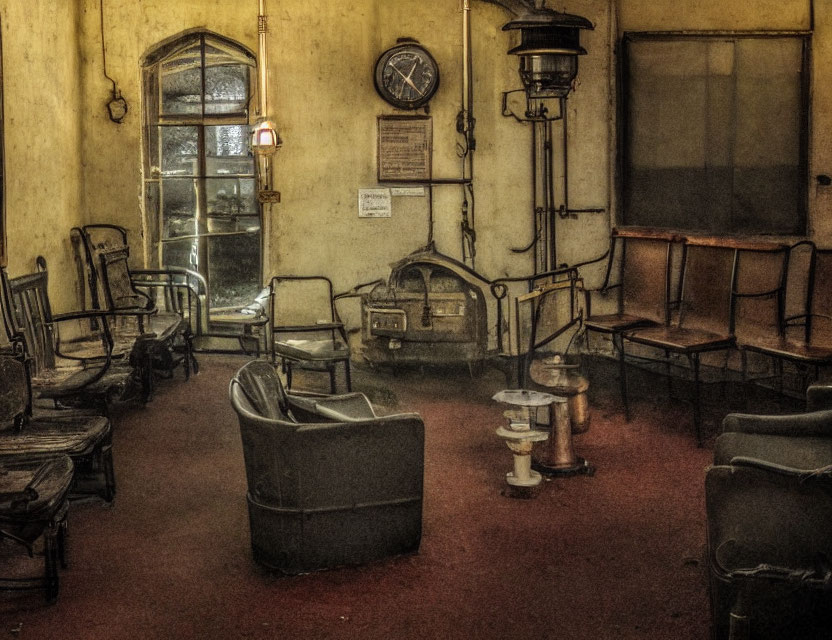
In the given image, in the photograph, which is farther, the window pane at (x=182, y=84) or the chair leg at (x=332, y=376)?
the window pane at (x=182, y=84)

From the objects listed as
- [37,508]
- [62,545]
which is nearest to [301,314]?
[62,545]

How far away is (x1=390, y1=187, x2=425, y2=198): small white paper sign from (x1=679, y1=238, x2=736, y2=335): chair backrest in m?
2.24

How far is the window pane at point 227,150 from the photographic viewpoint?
8.66m

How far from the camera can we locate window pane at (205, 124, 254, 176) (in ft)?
28.4

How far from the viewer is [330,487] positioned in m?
4.43

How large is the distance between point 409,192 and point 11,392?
4.23 meters

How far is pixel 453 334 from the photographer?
806 centimetres

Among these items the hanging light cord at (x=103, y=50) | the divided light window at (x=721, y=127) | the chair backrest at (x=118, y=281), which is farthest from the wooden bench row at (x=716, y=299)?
the hanging light cord at (x=103, y=50)

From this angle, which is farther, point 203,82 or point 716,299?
point 203,82

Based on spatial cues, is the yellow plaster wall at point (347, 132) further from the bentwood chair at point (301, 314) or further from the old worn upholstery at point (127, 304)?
the old worn upholstery at point (127, 304)

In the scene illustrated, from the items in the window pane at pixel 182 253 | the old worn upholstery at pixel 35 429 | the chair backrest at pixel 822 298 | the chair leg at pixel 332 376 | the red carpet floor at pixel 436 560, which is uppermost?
the window pane at pixel 182 253

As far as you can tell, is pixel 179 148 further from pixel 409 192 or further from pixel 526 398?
pixel 526 398

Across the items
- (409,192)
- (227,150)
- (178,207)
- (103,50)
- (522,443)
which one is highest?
(103,50)

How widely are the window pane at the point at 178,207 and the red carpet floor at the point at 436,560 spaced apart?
246 centimetres
